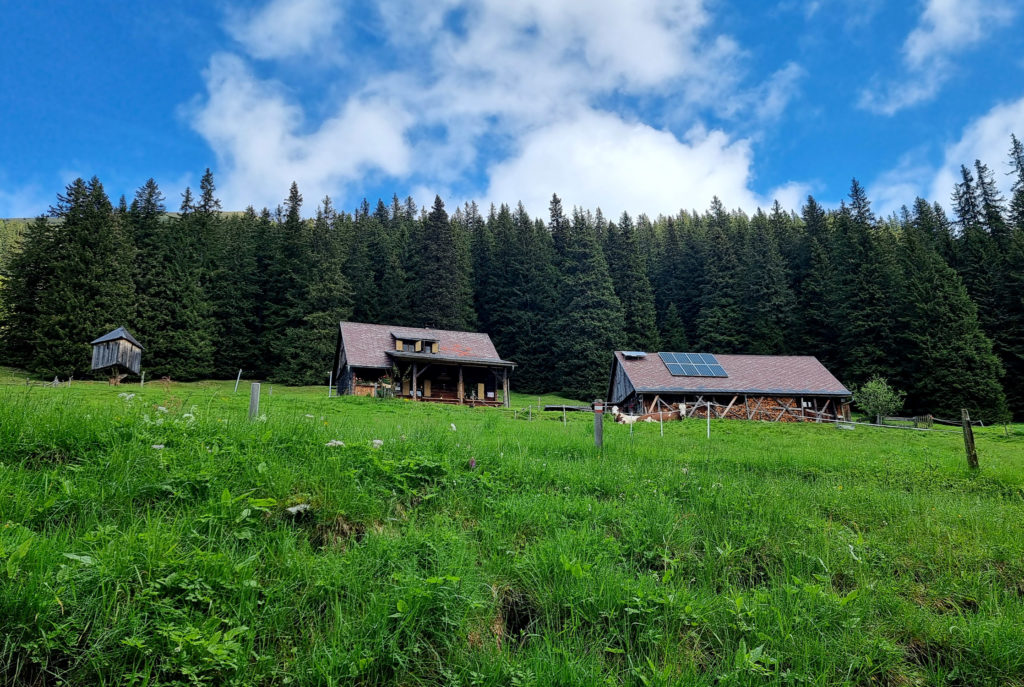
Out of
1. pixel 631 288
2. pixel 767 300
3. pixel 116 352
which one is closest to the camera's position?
pixel 116 352

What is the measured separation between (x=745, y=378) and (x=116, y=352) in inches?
1412

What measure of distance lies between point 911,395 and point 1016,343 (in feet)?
27.2

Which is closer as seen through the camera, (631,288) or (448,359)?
(448,359)

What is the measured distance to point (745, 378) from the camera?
31.2 m

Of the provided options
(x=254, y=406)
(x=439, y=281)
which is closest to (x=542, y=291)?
(x=439, y=281)

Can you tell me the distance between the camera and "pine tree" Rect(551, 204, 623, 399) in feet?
146

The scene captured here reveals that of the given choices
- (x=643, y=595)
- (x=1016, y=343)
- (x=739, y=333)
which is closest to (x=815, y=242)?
(x=739, y=333)

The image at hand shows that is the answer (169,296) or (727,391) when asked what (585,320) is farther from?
(169,296)

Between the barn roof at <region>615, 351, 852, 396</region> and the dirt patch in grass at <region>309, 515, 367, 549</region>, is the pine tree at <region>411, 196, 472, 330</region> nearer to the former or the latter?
the barn roof at <region>615, 351, 852, 396</region>

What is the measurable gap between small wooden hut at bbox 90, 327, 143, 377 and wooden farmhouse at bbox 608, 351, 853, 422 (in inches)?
1111

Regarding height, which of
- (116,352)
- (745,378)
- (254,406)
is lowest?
(254,406)

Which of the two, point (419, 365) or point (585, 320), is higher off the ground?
point (585, 320)

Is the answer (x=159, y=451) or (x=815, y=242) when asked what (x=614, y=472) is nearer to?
(x=159, y=451)

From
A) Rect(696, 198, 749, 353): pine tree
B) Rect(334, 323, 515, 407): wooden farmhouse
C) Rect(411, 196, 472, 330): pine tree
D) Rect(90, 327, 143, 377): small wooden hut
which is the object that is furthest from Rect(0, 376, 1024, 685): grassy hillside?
Rect(696, 198, 749, 353): pine tree
